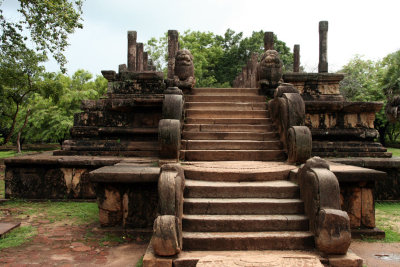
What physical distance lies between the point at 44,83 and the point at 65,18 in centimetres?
666

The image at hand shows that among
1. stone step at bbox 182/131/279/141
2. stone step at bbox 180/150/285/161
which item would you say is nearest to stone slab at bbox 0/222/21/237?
stone step at bbox 180/150/285/161

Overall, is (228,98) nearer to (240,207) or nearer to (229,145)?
(229,145)

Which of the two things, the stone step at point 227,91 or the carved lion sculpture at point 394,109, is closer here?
the stone step at point 227,91

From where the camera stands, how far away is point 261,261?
9.38 feet

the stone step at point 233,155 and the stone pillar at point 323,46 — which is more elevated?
the stone pillar at point 323,46

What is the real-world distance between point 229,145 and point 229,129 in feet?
2.02

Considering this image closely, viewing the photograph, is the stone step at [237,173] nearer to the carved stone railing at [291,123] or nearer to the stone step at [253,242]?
the carved stone railing at [291,123]

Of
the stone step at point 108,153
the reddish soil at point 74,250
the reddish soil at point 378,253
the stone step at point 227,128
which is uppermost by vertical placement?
the stone step at point 227,128

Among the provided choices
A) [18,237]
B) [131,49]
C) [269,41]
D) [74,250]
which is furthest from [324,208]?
[131,49]

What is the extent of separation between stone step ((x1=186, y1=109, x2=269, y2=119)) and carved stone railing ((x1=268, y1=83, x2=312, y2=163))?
0.37 meters

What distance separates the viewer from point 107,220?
163 inches

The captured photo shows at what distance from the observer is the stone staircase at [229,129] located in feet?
16.8

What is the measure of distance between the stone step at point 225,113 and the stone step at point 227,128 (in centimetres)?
51

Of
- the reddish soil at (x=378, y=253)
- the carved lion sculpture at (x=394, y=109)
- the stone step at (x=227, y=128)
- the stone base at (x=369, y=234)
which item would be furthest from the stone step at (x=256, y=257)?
the carved lion sculpture at (x=394, y=109)
